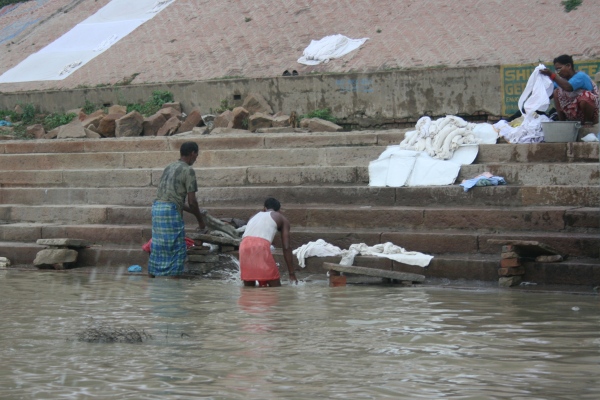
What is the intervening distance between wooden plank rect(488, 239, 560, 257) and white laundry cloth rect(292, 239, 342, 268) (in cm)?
162

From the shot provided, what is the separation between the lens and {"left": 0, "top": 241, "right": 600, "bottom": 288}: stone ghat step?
24.6ft

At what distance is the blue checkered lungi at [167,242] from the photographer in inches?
340

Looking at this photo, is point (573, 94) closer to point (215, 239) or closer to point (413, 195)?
point (413, 195)

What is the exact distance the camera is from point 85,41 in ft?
62.8

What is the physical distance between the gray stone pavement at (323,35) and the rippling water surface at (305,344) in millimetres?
6618

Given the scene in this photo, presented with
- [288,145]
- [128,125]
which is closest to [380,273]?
[288,145]

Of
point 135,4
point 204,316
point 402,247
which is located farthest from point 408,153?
point 135,4

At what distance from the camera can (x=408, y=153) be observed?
9.62 metres

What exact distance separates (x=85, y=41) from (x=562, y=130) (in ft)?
42.1

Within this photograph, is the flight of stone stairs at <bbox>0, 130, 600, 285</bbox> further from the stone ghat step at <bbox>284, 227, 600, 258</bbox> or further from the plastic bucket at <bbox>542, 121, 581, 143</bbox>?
the plastic bucket at <bbox>542, 121, 581, 143</bbox>

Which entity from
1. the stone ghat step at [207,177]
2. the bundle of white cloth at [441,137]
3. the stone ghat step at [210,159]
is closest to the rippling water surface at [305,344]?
the stone ghat step at [207,177]

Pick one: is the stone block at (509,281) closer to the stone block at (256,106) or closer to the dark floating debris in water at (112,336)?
the dark floating debris in water at (112,336)

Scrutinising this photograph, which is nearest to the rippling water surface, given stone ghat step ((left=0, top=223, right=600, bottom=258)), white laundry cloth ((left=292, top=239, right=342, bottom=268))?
white laundry cloth ((left=292, top=239, right=342, bottom=268))

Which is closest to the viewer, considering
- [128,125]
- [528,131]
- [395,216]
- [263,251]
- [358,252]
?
[263,251]
